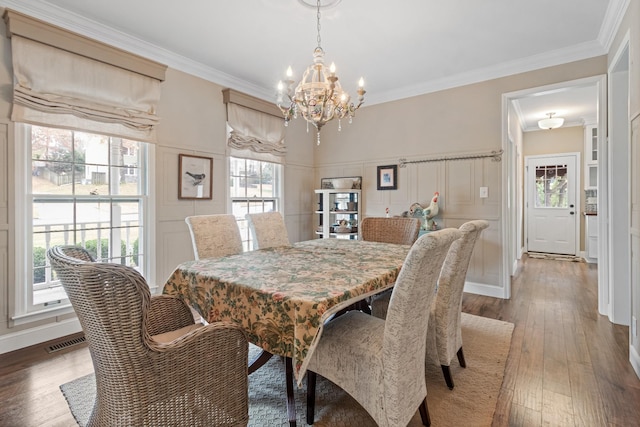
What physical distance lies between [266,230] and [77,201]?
164cm

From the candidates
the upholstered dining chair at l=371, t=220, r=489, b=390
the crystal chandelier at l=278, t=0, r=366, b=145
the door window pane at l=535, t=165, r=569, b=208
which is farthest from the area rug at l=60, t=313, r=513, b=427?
the door window pane at l=535, t=165, r=569, b=208

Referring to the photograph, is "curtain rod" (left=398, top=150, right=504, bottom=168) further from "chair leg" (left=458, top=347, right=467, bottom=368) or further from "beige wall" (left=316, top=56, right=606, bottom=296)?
"chair leg" (left=458, top=347, right=467, bottom=368)

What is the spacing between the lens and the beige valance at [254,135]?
3.87 metres

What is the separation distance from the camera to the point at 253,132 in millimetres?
4109

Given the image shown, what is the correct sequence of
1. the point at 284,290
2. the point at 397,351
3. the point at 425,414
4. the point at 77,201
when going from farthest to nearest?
the point at 77,201, the point at 425,414, the point at 284,290, the point at 397,351

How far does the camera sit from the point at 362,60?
3418mm

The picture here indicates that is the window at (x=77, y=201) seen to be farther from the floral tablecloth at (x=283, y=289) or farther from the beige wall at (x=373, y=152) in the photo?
the floral tablecloth at (x=283, y=289)

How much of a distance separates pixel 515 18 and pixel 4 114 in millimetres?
4109

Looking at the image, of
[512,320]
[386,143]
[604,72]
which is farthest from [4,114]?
[604,72]

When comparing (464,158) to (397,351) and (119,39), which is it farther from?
(119,39)

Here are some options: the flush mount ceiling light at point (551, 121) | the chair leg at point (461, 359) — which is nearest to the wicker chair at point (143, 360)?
the chair leg at point (461, 359)

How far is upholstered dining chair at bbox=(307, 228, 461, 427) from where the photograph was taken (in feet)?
4.15

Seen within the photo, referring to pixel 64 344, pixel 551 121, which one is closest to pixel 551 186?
pixel 551 121

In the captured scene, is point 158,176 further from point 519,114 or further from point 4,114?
point 519,114
